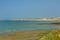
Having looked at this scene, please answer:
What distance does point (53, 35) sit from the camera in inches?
257

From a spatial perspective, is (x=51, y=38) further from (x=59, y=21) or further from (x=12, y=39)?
(x=59, y=21)

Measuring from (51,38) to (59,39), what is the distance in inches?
12.5

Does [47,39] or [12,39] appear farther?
[12,39]

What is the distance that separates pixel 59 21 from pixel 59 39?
90.1ft

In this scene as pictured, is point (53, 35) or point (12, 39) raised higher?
point (53, 35)

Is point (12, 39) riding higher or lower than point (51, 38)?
lower


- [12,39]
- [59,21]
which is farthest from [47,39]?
[59,21]

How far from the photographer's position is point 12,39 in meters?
10.1

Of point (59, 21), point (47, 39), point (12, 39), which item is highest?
point (47, 39)

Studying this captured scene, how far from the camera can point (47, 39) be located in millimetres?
6449

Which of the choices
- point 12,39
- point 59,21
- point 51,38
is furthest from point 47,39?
point 59,21

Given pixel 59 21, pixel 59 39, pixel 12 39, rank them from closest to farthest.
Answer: pixel 59 39
pixel 12 39
pixel 59 21

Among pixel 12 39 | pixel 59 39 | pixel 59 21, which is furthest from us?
pixel 59 21

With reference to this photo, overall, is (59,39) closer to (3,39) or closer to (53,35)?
(53,35)
